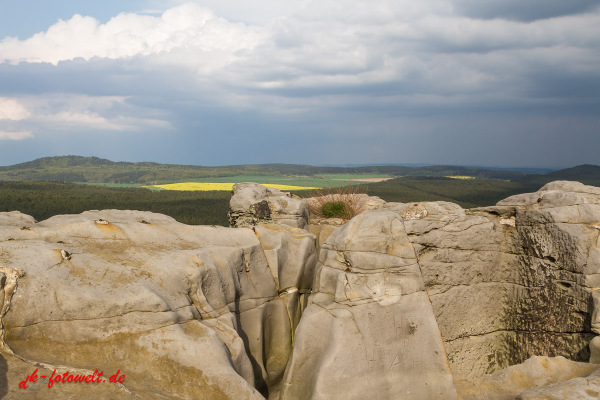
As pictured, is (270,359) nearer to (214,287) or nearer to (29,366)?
(214,287)

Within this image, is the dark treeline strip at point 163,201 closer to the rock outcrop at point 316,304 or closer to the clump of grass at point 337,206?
the clump of grass at point 337,206

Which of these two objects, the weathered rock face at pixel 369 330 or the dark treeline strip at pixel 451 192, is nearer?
the weathered rock face at pixel 369 330

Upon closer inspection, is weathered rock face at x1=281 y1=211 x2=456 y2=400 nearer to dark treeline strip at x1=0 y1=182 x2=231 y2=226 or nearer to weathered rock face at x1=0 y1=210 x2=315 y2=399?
weathered rock face at x1=0 y1=210 x2=315 y2=399

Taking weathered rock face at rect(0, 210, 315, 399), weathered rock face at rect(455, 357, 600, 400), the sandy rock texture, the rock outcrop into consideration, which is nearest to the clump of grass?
the rock outcrop

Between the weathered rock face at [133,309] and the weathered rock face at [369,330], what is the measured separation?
5.35ft

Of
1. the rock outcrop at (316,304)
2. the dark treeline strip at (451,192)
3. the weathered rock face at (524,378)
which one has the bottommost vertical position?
the dark treeline strip at (451,192)

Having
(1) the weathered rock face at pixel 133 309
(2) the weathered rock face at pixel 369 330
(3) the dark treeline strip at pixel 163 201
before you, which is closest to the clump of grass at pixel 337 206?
(2) the weathered rock face at pixel 369 330

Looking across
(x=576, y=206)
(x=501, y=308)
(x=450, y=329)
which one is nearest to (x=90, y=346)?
(x=450, y=329)

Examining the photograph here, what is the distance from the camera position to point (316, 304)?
1128cm

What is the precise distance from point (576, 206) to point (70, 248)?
12.6 metres

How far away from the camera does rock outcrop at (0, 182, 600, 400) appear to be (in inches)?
336

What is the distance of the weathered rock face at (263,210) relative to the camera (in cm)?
1779

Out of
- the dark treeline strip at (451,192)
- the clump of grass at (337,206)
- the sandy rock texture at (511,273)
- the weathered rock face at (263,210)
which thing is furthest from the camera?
the dark treeline strip at (451,192)

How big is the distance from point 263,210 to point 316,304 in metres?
7.24
